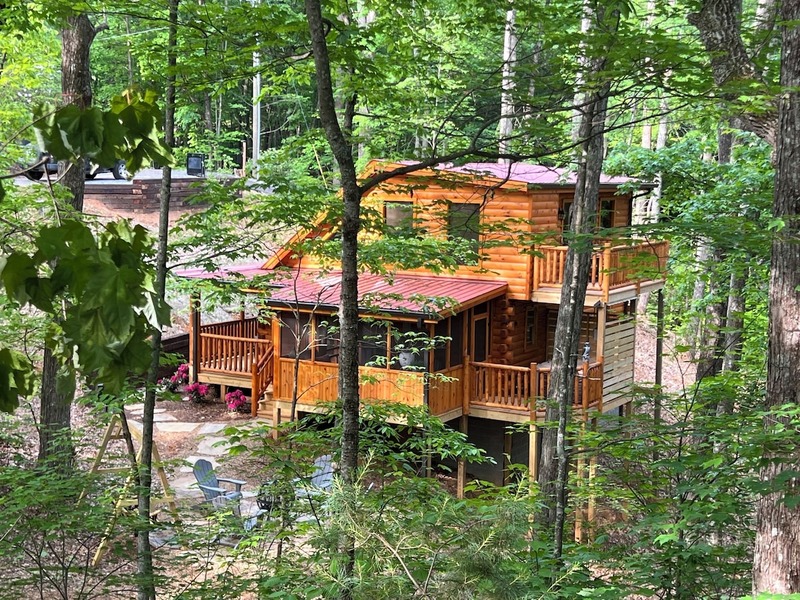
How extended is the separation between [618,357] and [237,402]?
25.8ft

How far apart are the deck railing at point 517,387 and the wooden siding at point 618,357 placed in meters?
0.74

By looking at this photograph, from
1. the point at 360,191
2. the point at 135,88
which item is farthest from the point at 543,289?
the point at 135,88

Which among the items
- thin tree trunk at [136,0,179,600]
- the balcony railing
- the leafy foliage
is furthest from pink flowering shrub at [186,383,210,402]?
the leafy foliage

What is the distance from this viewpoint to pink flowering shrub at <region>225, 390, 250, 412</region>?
15.8 metres

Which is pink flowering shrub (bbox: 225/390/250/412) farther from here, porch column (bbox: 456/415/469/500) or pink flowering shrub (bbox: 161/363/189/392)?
porch column (bbox: 456/415/469/500)

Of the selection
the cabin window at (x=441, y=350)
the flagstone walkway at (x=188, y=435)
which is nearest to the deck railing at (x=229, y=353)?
the flagstone walkway at (x=188, y=435)

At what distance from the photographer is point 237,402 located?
51.9 feet

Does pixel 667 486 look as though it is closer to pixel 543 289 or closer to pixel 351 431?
pixel 351 431

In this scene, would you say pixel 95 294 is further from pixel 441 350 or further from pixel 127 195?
pixel 127 195

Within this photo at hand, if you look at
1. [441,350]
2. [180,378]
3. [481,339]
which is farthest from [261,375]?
[481,339]

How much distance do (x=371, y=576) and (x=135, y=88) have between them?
5.49ft

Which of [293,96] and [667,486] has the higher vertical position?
[293,96]

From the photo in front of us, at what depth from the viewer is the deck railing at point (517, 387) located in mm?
13758

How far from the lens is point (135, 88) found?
63.6 inches
